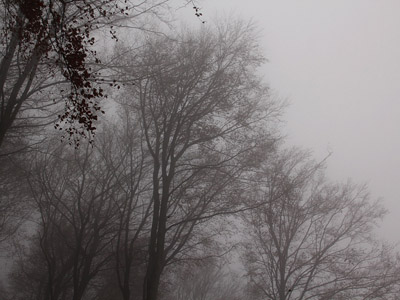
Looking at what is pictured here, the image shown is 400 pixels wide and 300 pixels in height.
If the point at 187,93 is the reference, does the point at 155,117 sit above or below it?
below

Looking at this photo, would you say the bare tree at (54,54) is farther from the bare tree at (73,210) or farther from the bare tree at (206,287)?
the bare tree at (206,287)

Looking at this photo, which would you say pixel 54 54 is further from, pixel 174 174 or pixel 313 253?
pixel 313 253

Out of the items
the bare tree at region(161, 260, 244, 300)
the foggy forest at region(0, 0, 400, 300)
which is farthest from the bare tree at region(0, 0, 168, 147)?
the bare tree at region(161, 260, 244, 300)

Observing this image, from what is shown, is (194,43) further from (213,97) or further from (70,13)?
(70,13)

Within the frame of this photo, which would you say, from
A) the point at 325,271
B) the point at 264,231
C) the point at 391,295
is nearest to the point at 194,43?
the point at 264,231

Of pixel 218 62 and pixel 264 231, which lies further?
pixel 264 231

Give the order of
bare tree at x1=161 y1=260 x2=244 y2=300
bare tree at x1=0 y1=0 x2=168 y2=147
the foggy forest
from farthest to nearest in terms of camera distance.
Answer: bare tree at x1=161 y1=260 x2=244 y2=300 → the foggy forest → bare tree at x1=0 y1=0 x2=168 y2=147

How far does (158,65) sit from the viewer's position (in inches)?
404

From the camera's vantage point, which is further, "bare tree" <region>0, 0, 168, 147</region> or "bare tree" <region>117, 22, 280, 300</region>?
"bare tree" <region>117, 22, 280, 300</region>

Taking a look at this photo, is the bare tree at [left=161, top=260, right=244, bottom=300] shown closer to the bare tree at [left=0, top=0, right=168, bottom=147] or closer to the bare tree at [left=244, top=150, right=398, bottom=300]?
the bare tree at [left=244, top=150, right=398, bottom=300]

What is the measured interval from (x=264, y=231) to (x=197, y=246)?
11.9 ft

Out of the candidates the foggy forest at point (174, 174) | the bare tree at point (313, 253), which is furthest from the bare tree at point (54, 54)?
the bare tree at point (313, 253)

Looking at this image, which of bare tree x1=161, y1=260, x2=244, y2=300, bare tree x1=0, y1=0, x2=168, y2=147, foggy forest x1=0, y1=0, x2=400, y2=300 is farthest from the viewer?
bare tree x1=161, y1=260, x2=244, y2=300

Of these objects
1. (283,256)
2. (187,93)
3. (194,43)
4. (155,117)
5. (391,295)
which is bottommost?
(391,295)
